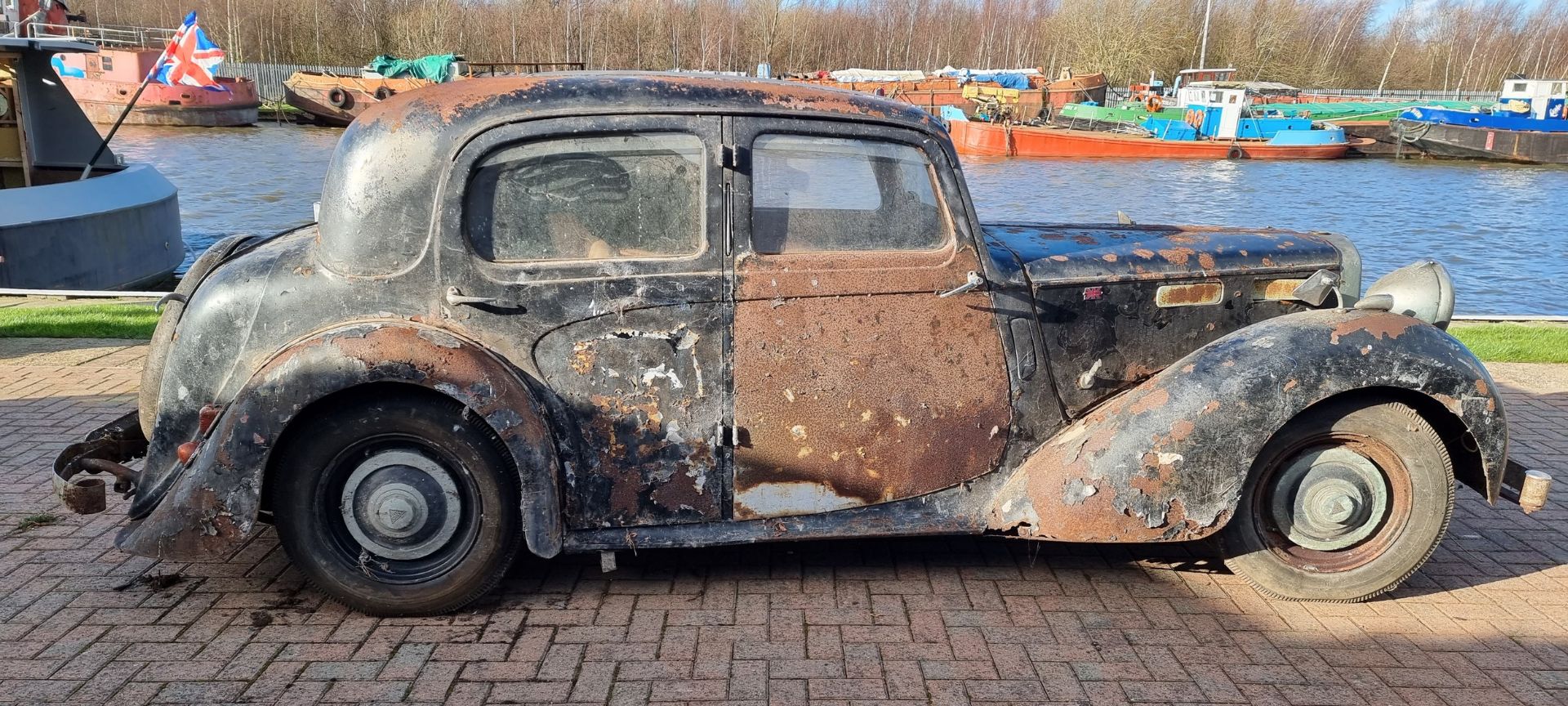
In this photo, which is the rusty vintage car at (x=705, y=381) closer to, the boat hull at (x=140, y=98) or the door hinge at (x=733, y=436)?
the door hinge at (x=733, y=436)

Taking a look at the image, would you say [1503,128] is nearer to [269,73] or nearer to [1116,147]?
[1116,147]

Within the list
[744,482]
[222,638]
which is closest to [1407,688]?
[744,482]

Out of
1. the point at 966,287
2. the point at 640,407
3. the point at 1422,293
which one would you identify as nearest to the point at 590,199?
the point at 640,407

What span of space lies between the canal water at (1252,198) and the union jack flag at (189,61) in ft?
24.9

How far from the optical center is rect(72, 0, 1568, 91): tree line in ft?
150

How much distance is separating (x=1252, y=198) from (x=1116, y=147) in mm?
9054

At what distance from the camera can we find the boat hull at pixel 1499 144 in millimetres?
35344

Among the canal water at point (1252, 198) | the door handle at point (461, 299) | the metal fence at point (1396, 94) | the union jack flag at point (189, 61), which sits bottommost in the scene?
the canal water at point (1252, 198)

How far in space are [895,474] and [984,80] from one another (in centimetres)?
4416

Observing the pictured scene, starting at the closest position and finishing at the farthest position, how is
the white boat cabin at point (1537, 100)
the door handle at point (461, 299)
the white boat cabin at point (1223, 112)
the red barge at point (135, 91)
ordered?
1. the door handle at point (461, 299)
2. the red barge at point (135, 91)
3. the white boat cabin at point (1223, 112)
4. the white boat cabin at point (1537, 100)

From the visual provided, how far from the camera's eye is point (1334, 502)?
3.89 meters

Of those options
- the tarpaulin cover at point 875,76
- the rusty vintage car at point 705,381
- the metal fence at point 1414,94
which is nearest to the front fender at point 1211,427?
the rusty vintage car at point 705,381

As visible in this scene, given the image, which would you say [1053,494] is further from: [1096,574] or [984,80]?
[984,80]

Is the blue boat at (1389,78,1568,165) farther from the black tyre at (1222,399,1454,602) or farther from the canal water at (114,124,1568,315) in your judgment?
the black tyre at (1222,399,1454,602)
